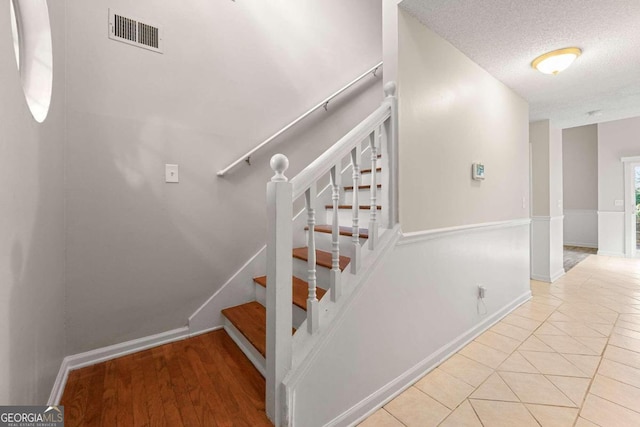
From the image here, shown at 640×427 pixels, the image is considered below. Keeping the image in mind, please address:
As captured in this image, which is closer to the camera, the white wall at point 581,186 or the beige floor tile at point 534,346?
the beige floor tile at point 534,346

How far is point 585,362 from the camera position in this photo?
1835 millimetres

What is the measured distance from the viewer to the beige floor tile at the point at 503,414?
4.36 ft

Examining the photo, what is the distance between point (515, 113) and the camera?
9.11ft

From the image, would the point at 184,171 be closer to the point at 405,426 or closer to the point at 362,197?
A: the point at 362,197

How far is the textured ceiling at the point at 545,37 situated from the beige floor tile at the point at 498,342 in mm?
2242

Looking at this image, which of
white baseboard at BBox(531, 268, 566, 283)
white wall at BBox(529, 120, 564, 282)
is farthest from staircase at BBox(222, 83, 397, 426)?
white baseboard at BBox(531, 268, 566, 283)

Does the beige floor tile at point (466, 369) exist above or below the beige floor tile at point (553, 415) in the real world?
above

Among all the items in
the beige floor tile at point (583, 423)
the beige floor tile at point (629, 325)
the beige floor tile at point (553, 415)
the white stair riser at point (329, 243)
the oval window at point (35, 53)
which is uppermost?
the oval window at point (35, 53)

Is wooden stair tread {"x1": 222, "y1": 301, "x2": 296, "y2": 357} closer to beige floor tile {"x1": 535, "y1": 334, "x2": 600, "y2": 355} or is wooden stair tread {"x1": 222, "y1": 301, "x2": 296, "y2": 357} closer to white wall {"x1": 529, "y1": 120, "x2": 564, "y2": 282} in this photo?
beige floor tile {"x1": 535, "y1": 334, "x2": 600, "y2": 355}

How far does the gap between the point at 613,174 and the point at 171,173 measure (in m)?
7.63

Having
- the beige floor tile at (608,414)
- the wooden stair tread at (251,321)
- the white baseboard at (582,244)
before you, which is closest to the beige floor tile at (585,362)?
the beige floor tile at (608,414)

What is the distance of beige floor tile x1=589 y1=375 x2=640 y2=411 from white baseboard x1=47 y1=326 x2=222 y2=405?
8.35 feet
